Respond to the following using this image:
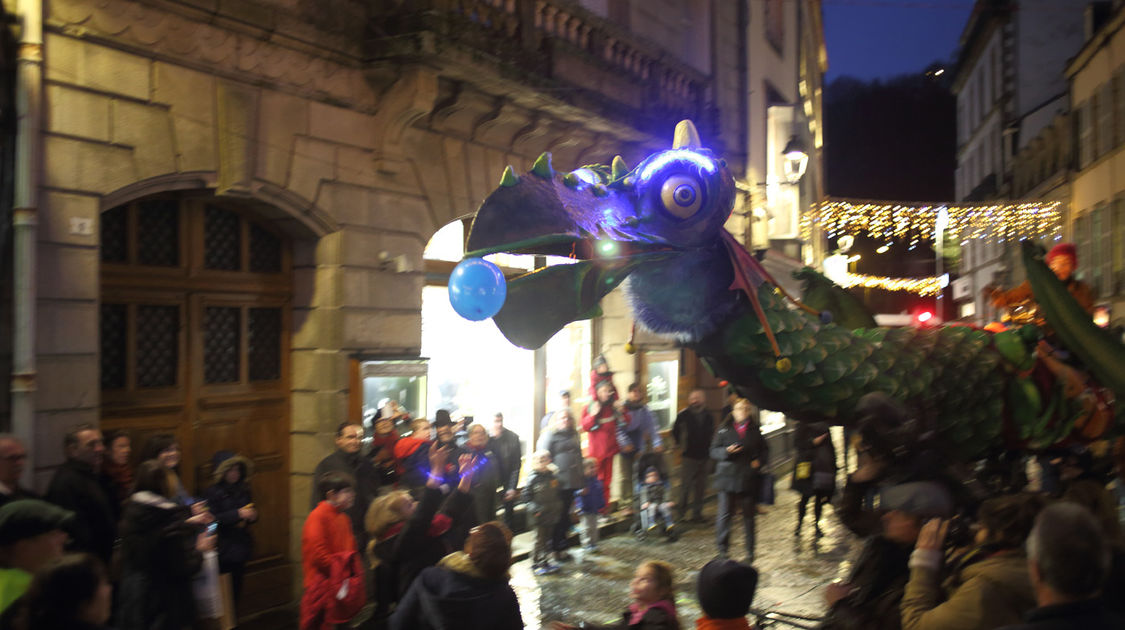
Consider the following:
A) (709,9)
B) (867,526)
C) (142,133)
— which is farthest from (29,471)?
(709,9)

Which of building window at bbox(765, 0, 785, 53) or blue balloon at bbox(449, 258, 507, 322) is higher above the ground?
building window at bbox(765, 0, 785, 53)

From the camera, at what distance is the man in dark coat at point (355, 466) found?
7059mm

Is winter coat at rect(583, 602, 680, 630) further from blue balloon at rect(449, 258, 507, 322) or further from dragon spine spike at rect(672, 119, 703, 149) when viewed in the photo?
dragon spine spike at rect(672, 119, 703, 149)

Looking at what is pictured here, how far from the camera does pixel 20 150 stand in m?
5.96

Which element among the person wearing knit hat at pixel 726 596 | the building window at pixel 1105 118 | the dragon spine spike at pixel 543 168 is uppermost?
the building window at pixel 1105 118

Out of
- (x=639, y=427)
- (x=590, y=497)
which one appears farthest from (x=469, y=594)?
(x=639, y=427)

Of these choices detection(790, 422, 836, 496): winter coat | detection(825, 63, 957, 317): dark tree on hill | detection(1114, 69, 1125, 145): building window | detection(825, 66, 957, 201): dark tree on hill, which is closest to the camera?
detection(790, 422, 836, 496): winter coat

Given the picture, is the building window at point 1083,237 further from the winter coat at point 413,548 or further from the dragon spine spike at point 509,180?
the dragon spine spike at point 509,180

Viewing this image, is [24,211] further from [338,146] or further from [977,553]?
[977,553]

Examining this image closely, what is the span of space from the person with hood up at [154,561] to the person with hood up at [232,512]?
2.94 feet

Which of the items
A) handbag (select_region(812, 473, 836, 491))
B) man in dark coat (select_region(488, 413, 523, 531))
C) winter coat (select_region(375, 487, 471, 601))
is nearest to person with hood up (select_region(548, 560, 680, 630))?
winter coat (select_region(375, 487, 471, 601))

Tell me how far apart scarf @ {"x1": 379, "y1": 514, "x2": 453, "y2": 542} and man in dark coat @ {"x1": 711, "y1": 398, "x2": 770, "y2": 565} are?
4421 millimetres

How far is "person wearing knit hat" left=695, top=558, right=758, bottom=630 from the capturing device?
3.57 meters

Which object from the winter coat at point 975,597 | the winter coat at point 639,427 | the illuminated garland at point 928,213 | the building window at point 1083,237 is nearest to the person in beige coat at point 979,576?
the winter coat at point 975,597
